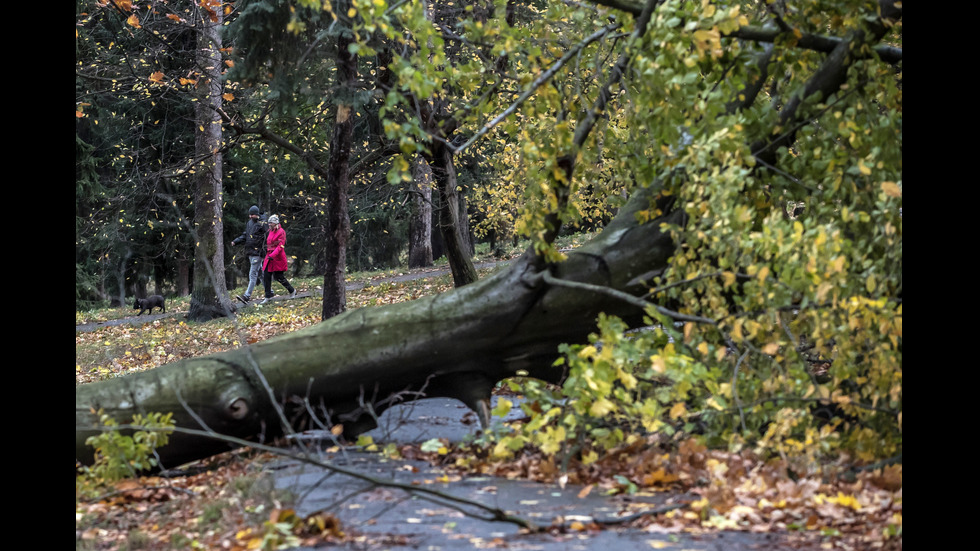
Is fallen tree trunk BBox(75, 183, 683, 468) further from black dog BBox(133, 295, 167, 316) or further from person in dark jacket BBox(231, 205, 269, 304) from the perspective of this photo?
black dog BBox(133, 295, 167, 316)

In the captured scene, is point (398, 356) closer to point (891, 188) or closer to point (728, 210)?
point (728, 210)

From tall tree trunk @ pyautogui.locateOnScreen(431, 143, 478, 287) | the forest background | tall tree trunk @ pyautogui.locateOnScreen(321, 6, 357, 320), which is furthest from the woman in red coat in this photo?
the forest background

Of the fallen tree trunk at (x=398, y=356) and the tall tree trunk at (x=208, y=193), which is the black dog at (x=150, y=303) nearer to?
the tall tree trunk at (x=208, y=193)

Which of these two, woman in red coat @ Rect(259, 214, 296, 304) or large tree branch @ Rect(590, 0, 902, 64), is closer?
large tree branch @ Rect(590, 0, 902, 64)

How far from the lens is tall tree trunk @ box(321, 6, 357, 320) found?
11.2 metres

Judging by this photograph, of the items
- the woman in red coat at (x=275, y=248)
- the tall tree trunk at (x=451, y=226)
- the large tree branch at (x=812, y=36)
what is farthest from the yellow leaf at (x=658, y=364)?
the woman in red coat at (x=275, y=248)

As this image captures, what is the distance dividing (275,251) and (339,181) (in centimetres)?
630

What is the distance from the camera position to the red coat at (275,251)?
17172 mm

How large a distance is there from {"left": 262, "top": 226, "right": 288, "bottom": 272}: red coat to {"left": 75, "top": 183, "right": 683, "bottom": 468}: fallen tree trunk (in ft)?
35.8

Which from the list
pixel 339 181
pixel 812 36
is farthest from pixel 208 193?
pixel 812 36

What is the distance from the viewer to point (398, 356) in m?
6.43

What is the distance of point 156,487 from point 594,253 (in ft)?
11.4
